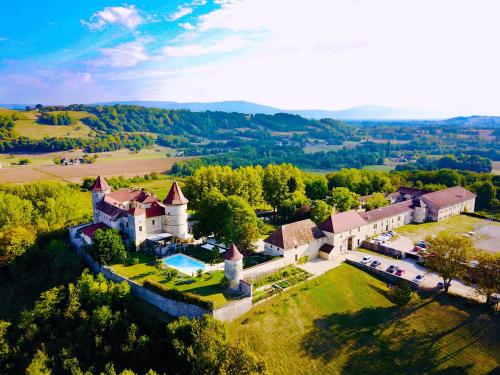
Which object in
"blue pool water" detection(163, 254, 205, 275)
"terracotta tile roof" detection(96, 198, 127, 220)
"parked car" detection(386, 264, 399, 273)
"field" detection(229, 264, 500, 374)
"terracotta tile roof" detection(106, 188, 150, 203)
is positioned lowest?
"field" detection(229, 264, 500, 374)

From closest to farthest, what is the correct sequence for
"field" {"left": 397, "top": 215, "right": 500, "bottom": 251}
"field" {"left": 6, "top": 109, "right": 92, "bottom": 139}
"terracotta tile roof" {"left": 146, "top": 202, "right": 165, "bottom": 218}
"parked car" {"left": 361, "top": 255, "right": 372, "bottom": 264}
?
1. "parked car" {"left": 361, "top": 255, "right": 372, "bottom": 264}
2. "terracotta tile roof" {"left": 146, "top": 202, "right": 165, "bottom": 218}
3. "field" {"left": 397, "top": 215, "right": 500, "bottom": 251}
4. "field" {"left": 6, "top": 109, "right": 92, "bottom": 139}

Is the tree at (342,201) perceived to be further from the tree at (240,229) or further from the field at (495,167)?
the field at (495,167)

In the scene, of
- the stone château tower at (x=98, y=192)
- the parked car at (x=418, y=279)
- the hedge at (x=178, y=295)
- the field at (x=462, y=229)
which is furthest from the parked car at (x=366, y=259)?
the stone château tower at (x=98, y=192)

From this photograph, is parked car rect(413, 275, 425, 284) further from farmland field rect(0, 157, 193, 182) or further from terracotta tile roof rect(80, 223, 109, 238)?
farmland field rect(0, 157, 193, 182)

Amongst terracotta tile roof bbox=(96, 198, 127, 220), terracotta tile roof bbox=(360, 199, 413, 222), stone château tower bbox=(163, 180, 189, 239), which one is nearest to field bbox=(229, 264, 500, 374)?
terracotta tile roof bbox=(360, 199, 413, 222)

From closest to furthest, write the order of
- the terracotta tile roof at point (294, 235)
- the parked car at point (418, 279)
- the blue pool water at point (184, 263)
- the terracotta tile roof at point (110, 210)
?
the parked car at point (418, 279) → the blue pool water at point (184, 263) → the terracotta tile roof at point (294, 235) → the terracotta tile roof at point (110, 210)

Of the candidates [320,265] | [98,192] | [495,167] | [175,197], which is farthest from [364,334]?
[495,167]

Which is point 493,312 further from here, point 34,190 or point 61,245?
point 34,190
